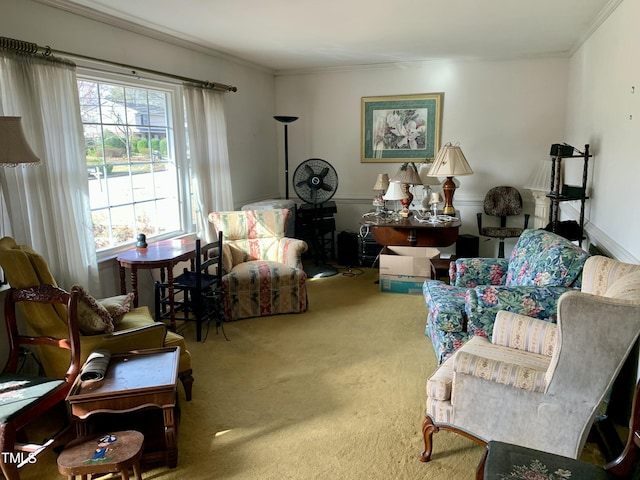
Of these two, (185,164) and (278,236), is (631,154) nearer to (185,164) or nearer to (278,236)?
(278,236)

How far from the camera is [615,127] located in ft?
9.73

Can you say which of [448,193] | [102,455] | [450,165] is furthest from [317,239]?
[102,455]

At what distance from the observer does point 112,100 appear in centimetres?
350

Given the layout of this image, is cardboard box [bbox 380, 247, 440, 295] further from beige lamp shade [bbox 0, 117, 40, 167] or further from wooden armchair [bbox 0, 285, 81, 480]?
beige lamp shade [bbox 0, 117, 40, 167]

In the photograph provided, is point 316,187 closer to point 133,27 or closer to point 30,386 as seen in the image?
point 133,27

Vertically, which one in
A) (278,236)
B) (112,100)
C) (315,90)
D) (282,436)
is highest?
(315,90)

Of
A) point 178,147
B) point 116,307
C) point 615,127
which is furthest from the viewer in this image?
point 178,147

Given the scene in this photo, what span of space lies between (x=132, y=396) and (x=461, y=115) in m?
4.55

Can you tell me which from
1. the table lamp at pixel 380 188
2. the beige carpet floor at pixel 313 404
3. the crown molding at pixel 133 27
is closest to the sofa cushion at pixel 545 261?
the beige carpet floor at pixel 313 404

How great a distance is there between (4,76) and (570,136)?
4.77 metres

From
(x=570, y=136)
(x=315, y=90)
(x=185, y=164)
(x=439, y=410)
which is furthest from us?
(x=315, y=90)

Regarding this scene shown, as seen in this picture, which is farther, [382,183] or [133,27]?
[382,183]

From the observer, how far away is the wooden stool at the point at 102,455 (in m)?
1.77

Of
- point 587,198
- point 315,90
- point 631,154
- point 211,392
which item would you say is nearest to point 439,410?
point 211,392
